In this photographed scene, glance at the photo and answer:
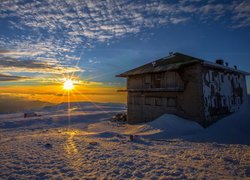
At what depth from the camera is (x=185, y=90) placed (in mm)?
15219

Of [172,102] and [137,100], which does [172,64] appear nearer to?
[172,102]

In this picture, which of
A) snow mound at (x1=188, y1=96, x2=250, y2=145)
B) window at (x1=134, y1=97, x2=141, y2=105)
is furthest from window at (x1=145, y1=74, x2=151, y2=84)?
A: snow mound at (x1=188, y1=96, x2=250, y2=145)

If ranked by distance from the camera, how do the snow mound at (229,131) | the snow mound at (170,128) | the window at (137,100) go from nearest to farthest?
the snow mound at (229,131) < the snow mound at (170,128) < the window at (137,100)

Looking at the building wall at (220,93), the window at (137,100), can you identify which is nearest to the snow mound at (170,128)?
the building wall at (220,93)

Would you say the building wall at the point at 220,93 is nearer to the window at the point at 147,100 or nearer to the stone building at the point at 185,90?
the stone building at the point at 185,90

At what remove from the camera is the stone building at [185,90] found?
1448cm

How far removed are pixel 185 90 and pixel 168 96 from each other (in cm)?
185

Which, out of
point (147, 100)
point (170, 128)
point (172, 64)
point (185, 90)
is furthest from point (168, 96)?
point (170, 128)

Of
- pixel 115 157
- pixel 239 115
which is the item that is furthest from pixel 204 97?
pixel 115 157

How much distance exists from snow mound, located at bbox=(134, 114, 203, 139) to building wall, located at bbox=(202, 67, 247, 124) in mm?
1689

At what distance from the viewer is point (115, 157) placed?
786 centimetres

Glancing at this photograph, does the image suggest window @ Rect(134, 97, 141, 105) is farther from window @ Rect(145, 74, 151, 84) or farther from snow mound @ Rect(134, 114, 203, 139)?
snow mound @ Rect(134, 114, 203, 139)

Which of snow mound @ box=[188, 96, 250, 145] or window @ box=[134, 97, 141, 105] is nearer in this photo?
snow mound @ box=[188, 96, 250, 145]

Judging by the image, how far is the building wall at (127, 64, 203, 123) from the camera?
14.5 m
